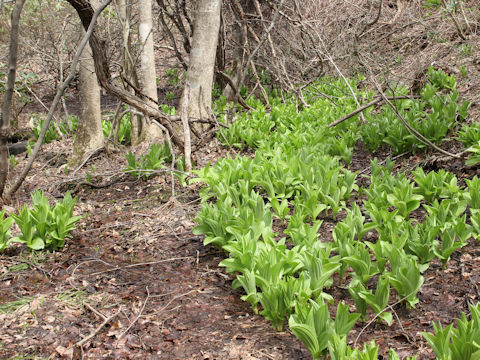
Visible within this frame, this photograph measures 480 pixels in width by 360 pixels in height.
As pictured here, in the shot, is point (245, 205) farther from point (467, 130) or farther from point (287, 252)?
point (467, 130)

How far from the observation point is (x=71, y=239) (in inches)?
160

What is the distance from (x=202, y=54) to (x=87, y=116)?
5.89ft

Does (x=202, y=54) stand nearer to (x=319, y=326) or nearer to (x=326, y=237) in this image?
(x=326, y=237)

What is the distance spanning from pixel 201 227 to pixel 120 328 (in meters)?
1.10

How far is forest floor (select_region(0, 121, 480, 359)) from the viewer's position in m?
2.52

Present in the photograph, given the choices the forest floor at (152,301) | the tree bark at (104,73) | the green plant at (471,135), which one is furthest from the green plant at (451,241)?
the tree bark at (104,73)

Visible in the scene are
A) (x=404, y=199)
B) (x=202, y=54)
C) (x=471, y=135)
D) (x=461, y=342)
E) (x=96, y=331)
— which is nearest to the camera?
(x=461, y=342)

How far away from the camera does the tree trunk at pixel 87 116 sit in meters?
6.25

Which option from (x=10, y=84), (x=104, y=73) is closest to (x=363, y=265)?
(x=10, y=84)

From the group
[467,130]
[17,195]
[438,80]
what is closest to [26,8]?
[17,195]

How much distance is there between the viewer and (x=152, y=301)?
3078mm

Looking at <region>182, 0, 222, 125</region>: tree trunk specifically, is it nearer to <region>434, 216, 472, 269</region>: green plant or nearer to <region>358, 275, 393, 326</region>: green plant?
<region>434, 216, 472, 269</region>: green plant

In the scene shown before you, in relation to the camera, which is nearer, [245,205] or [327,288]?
[327,288]

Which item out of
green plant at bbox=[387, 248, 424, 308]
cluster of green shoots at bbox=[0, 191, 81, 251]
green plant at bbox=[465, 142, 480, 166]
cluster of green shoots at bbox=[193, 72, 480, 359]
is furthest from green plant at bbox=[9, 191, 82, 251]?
green plant at bbox=[465, 142, 480, 166]
